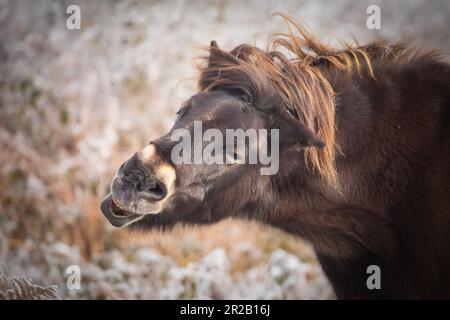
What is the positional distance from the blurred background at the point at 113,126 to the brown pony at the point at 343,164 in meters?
2.07

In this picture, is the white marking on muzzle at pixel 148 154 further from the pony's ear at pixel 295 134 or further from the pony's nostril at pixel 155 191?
the pony's ear at pixel 295 134

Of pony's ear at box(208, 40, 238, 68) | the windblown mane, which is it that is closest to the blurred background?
pony's ear at box(208, 40, 238, 68)

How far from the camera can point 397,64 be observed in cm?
376

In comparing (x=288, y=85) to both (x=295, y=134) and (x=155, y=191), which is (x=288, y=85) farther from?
(x=155, y=191)

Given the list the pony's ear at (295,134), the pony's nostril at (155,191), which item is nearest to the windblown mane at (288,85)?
the pony's ear at (295,134)

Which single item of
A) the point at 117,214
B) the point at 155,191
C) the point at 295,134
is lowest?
the point at 117,214

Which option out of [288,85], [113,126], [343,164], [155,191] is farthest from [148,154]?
[113,126]

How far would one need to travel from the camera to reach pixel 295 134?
128 inches

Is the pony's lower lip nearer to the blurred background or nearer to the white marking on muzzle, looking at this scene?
the white marking on muzzle

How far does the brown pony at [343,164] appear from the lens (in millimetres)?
3314

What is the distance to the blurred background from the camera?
5.89 meters

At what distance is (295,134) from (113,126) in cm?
381
